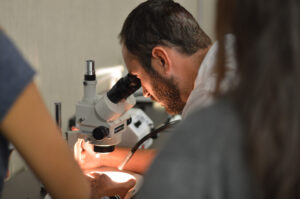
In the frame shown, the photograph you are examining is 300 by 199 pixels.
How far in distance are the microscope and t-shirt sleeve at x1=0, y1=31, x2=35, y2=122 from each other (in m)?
0.77

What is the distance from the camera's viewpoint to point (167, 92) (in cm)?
170

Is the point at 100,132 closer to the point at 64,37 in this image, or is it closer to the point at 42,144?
the point at 42,144

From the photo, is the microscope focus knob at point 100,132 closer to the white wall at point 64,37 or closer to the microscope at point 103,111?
the microscope at point 103,111

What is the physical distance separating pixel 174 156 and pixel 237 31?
0.21m

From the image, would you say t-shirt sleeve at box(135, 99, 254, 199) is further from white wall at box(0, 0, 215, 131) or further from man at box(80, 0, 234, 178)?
white wall at box(0, 0, 215, 131)

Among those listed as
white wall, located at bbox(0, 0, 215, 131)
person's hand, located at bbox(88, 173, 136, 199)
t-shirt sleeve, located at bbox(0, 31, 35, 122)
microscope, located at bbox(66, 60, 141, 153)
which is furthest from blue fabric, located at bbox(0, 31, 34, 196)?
white wall, located at bbox(0, 0, 215, 131)

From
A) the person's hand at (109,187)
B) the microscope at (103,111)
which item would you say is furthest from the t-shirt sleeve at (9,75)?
the person's hand at (109,187)

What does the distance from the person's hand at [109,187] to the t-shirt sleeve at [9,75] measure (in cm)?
91

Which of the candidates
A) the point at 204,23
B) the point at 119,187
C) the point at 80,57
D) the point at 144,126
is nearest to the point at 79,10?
the point at 80,57

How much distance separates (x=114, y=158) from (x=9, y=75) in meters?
1.21

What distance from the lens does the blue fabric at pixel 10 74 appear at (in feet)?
2.33

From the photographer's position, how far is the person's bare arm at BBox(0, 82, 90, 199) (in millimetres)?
740

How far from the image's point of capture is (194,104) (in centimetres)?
142

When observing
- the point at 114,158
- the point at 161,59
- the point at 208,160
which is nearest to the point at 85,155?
the point at 114,158
